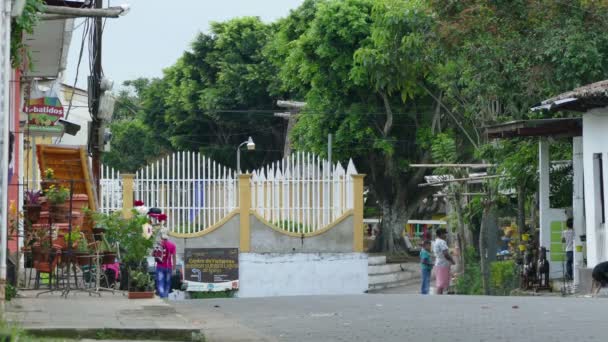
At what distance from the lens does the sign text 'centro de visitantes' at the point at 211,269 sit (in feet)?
87.0

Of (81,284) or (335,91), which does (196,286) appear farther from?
(335,91)

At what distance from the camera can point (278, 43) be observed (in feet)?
140

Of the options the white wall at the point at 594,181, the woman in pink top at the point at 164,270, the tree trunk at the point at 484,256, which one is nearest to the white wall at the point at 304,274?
the tree trunk at the point at 484,256

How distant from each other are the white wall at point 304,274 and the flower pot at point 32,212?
390 inches

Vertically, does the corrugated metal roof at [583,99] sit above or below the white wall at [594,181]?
above

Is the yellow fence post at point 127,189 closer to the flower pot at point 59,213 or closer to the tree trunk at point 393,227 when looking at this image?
the flower pot at point 59,213

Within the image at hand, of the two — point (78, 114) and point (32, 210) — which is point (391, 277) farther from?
point (78, 114)

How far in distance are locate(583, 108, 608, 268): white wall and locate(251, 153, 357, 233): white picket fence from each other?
7.18 meters

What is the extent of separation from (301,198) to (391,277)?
524cm

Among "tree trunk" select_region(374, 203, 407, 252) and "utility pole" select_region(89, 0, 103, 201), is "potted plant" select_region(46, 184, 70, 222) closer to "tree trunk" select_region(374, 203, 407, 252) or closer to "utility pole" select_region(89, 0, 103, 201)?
"utility pole" select_region(89, 0, 103, 201)

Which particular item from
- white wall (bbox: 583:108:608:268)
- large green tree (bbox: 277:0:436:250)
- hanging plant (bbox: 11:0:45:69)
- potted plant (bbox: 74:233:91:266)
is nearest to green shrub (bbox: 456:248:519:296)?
white wall (bbox: 583:108:608:268)

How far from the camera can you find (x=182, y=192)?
28172 mm

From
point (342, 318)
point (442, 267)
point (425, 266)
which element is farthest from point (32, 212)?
point (442, 267)

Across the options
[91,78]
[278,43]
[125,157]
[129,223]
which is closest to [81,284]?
[129,223]
